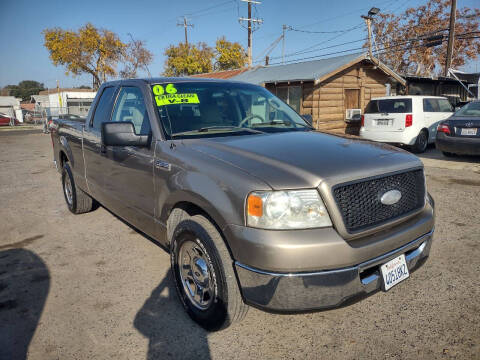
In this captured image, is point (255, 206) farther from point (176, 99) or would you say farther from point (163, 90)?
point (163, 90)

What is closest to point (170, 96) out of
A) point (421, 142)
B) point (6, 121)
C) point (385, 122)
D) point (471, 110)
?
point (471, 110)

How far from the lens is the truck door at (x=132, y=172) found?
10.0ft

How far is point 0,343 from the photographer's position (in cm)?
245

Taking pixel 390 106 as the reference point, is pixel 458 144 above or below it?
below

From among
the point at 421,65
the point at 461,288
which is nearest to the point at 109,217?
the point at 461,288

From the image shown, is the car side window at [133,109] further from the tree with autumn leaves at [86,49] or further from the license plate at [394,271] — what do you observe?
the tree with autumn leaves at [86,49]

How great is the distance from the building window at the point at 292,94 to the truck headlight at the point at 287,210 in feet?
46.5

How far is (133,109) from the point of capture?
11.5 feet

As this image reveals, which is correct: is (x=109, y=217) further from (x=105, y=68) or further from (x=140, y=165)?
(x=105, y=68)

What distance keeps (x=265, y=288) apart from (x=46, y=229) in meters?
3.89

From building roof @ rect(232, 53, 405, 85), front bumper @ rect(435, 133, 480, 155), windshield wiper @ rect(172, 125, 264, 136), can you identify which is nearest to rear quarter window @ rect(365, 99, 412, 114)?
front bumper @ rect(435, 133, 480, 155)

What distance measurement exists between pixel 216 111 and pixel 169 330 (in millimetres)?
1893

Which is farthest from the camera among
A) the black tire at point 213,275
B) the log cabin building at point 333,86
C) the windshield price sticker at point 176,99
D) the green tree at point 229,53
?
the green tree at point 229,53

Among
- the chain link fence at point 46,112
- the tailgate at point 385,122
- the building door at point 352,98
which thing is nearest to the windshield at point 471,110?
the tailgate at point 385,122
